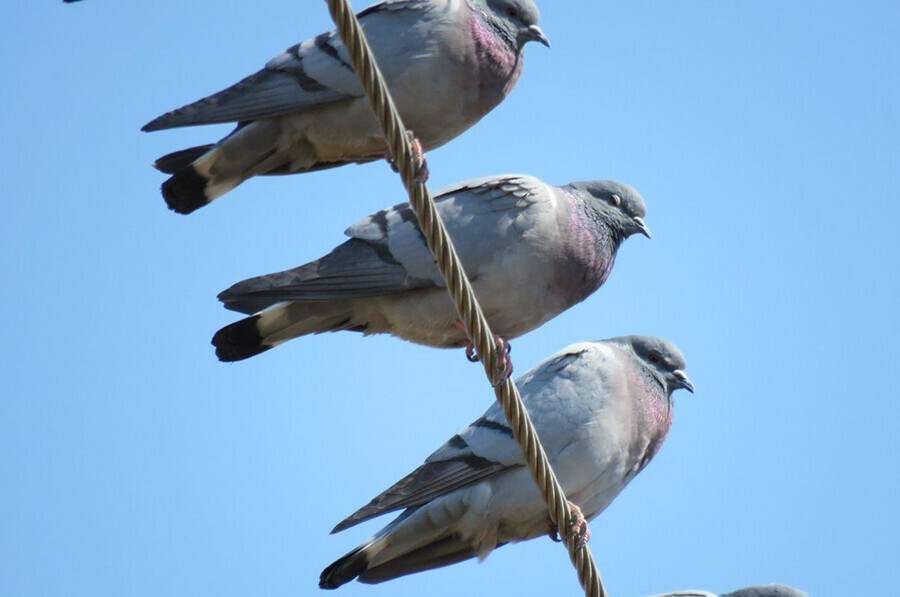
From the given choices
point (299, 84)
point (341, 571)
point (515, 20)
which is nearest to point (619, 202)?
point (515, 20)

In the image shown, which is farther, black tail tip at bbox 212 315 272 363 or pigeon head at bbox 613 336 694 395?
pigeon head at bbox 613 336 694 395

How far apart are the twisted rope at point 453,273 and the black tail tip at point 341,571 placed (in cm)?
163

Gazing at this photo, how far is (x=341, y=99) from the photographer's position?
6641mm

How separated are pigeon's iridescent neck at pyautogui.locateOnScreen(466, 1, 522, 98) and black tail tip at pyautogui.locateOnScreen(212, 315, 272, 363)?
176 cm

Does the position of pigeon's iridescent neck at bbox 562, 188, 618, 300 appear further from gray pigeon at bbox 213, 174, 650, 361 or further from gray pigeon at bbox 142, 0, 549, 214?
gray pigeon at bbox 142, 0, 549, 214

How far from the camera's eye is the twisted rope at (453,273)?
4.09 metres

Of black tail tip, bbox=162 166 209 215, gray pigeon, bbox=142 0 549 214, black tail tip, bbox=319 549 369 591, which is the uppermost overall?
gray pigeon, bbox=142 0 549 214

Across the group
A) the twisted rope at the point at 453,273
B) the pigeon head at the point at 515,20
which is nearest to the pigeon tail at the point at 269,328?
the pigeon head at the point at 515,20

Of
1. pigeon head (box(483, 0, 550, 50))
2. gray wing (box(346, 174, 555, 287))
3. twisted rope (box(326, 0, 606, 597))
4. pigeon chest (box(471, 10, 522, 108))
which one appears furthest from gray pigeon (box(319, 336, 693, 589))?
pigeon head (box(483, 0, 550, 50))

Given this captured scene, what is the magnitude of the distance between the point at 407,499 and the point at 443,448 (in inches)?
14.6

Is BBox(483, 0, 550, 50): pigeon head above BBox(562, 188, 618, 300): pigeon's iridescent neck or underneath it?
above

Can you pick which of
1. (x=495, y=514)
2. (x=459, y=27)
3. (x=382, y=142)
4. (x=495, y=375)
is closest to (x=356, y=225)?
(x=382, y=142)

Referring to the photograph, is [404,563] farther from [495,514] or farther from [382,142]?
[382,142]

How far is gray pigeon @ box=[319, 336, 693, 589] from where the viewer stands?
630 cm
